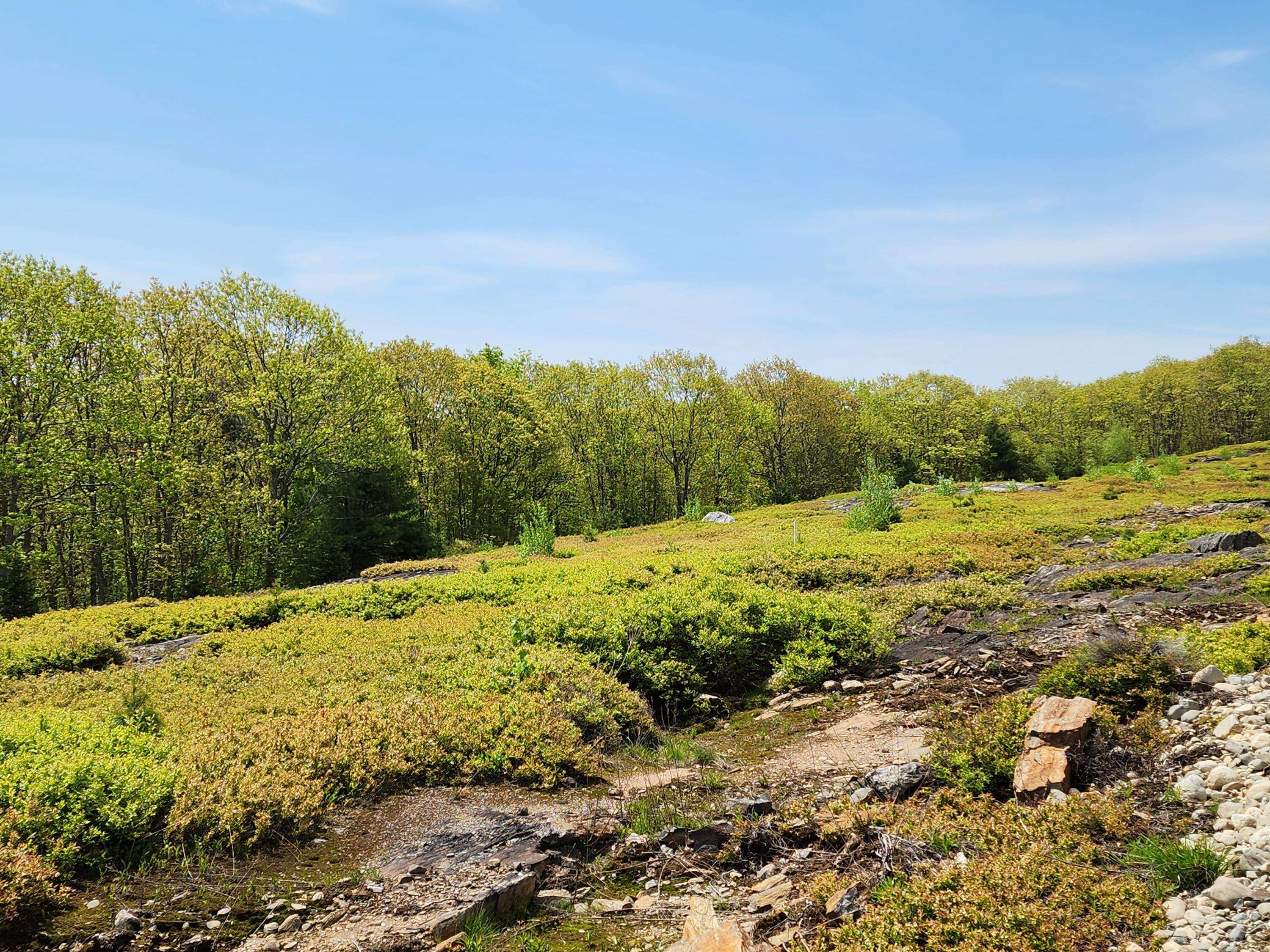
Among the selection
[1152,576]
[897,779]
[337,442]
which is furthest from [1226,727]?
[337,442]

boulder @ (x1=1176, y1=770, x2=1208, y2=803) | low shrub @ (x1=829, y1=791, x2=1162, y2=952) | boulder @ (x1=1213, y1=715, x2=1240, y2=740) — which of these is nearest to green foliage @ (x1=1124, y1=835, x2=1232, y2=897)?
low shrub @ (x1=829, y1=791, x2=1162, y2=952)

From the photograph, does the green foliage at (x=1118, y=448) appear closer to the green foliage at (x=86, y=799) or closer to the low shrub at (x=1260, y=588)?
the low shrub at (x=1260, y=588)

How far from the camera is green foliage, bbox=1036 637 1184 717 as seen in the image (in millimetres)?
6281

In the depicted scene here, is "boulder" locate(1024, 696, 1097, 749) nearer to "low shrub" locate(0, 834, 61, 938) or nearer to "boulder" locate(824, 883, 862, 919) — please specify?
"boulder" locate(824, 883, 862, 919)

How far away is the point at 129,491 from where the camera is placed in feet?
84.7

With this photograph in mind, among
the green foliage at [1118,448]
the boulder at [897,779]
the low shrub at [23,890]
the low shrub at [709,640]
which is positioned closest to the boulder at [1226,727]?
the boulder at [897,779]

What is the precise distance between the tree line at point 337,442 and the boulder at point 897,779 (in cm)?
2737

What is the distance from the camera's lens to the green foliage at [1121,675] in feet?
20.6

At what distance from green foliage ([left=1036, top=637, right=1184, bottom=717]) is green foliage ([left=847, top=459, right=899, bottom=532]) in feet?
51.3

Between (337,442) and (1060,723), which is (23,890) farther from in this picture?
(337,442)

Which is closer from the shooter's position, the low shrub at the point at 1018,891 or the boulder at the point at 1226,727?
the low shrub at the point at 1018,891

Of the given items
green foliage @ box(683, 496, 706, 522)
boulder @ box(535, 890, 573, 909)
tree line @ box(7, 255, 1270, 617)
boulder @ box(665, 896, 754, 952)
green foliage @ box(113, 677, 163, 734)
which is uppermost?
tree line @ box(7, 255, 1270, 617)

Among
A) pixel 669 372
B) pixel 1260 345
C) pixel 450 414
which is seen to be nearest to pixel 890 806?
pixel 450 414

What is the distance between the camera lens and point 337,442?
33.2 m
